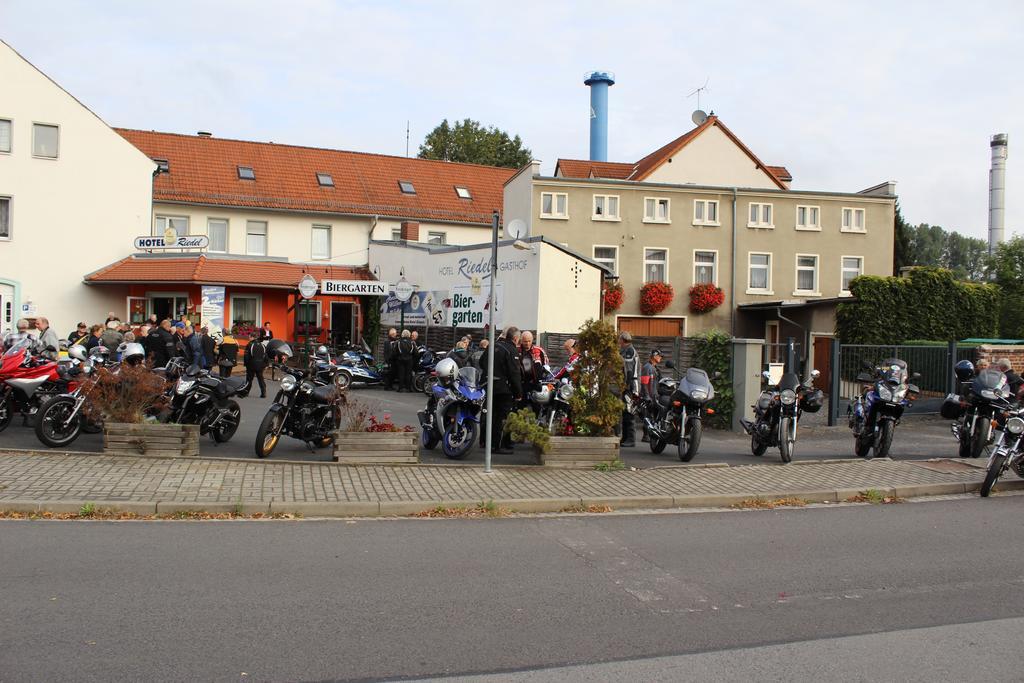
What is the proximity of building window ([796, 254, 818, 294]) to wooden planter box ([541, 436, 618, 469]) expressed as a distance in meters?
30.0

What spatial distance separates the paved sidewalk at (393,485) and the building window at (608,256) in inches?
1010

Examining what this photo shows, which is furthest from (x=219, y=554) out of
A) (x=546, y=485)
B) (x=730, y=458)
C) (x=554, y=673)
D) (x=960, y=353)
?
(x=960, y=353)

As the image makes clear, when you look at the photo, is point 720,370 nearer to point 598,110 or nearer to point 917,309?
point 917,309

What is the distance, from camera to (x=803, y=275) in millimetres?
39344

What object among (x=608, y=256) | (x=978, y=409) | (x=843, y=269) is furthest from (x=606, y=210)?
(x=978, y=409)

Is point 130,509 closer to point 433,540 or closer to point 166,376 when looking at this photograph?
point 433,540

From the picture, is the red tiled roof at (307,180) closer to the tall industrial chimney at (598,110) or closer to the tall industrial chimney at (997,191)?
the tall industrial chimney at (598,110)

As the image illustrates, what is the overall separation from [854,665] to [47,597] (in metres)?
4.92

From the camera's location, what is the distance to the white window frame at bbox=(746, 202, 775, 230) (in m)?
38.7

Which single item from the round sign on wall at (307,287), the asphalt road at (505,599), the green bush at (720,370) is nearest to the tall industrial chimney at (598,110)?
the round sign on wall at (307,287)

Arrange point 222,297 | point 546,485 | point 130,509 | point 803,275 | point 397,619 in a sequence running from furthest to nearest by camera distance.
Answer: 1. point 803,275
2. point 222,297
3. point 546,485
4. point 130,509
5. point 397,619

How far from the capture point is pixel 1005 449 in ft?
34.6

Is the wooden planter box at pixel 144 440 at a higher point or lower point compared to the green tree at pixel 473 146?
lower

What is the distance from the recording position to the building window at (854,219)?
3976cm
